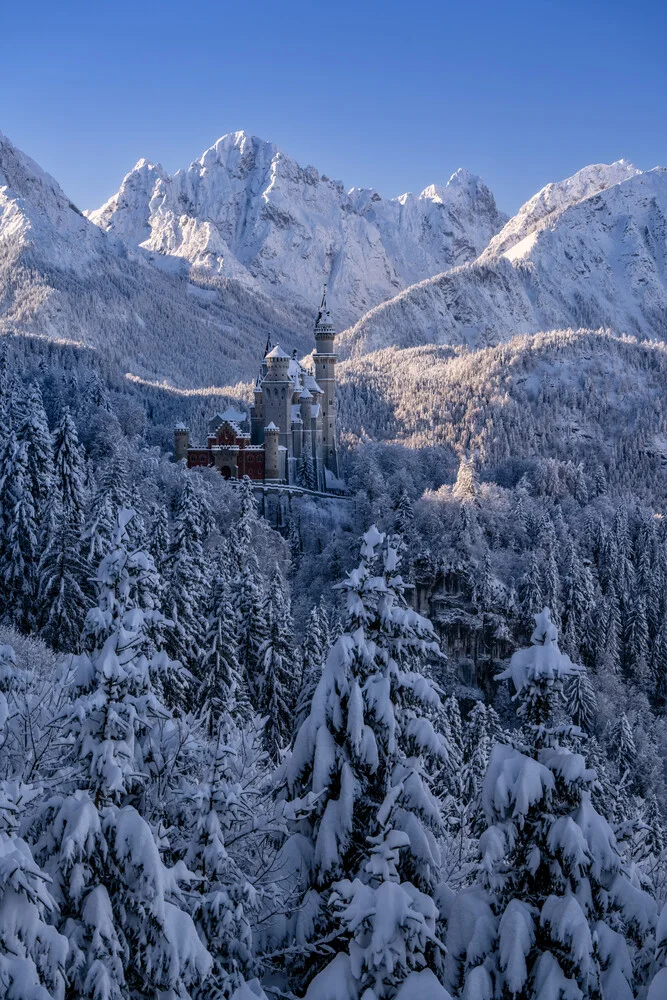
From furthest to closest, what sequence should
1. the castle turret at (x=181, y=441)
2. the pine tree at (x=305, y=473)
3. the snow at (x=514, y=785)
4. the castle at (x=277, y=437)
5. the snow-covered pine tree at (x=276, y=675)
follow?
the pine tree at (x=305, y=473)
the castle turret at (x=181, y=441)
the castle at (x=277, y=437)
the snow-covered pine tree at (x=276, y=675)
the snow at (x=514, y=785)

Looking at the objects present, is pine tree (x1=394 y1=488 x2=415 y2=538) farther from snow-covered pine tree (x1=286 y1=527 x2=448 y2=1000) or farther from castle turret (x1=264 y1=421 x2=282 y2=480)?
snow-covered pine tree (x1=286 y1=527 x2=448 y2=1000)

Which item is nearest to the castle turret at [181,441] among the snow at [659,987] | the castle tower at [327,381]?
the castle tower at [327,381]

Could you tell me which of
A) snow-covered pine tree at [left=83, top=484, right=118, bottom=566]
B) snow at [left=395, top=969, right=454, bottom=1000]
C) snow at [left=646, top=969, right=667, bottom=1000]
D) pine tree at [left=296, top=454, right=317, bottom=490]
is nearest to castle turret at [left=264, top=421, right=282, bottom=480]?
pine tree at [left=296, top=454, right=317, bottom=490]

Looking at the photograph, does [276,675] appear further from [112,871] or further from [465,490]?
[465,490]

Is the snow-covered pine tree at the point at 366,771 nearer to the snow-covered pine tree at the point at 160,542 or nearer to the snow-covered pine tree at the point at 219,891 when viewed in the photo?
the snow-covered pine tree at the point at 219,891

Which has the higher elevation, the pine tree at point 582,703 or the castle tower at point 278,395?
the castle tower at point 278,395

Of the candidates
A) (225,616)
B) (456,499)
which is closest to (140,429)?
(456,499)

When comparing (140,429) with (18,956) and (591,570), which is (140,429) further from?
(18,956)
